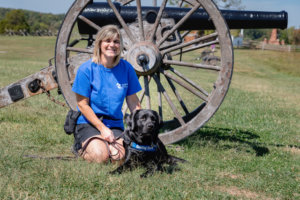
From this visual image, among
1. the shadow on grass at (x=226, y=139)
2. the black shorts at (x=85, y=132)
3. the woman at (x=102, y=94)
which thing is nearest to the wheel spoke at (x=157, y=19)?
the woman at (x=102, y=94)

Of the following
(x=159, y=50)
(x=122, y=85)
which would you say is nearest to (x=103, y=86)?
(x=122, y=85)

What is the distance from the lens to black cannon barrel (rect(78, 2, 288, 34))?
5.22 metres

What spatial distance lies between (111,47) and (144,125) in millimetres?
861

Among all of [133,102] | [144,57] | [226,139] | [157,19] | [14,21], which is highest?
[14,21]

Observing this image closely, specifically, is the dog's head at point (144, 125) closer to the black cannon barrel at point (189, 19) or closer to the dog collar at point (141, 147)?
the dog collar at point (141, 147)

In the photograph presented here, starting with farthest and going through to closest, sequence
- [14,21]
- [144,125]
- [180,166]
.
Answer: [14,21] → [180,166] → [144,125]

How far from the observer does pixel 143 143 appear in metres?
3.55

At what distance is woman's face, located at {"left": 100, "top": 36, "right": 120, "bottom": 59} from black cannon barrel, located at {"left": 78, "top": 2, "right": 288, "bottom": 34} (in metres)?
1.42

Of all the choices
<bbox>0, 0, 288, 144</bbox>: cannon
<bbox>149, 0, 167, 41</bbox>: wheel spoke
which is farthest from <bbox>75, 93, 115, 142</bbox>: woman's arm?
<bbox>149, 0, 167, 41</bbox>: wheel spoke

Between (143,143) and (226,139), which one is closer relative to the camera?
(143,143)

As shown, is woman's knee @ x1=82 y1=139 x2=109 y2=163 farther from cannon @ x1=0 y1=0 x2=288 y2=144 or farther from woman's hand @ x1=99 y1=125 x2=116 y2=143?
cannon @ x1=0 y1=0 x2=288 y2=144

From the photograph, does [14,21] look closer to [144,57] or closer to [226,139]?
[226,139]

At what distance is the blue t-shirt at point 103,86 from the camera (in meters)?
3.82

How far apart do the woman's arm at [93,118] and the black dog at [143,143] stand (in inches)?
6.2
